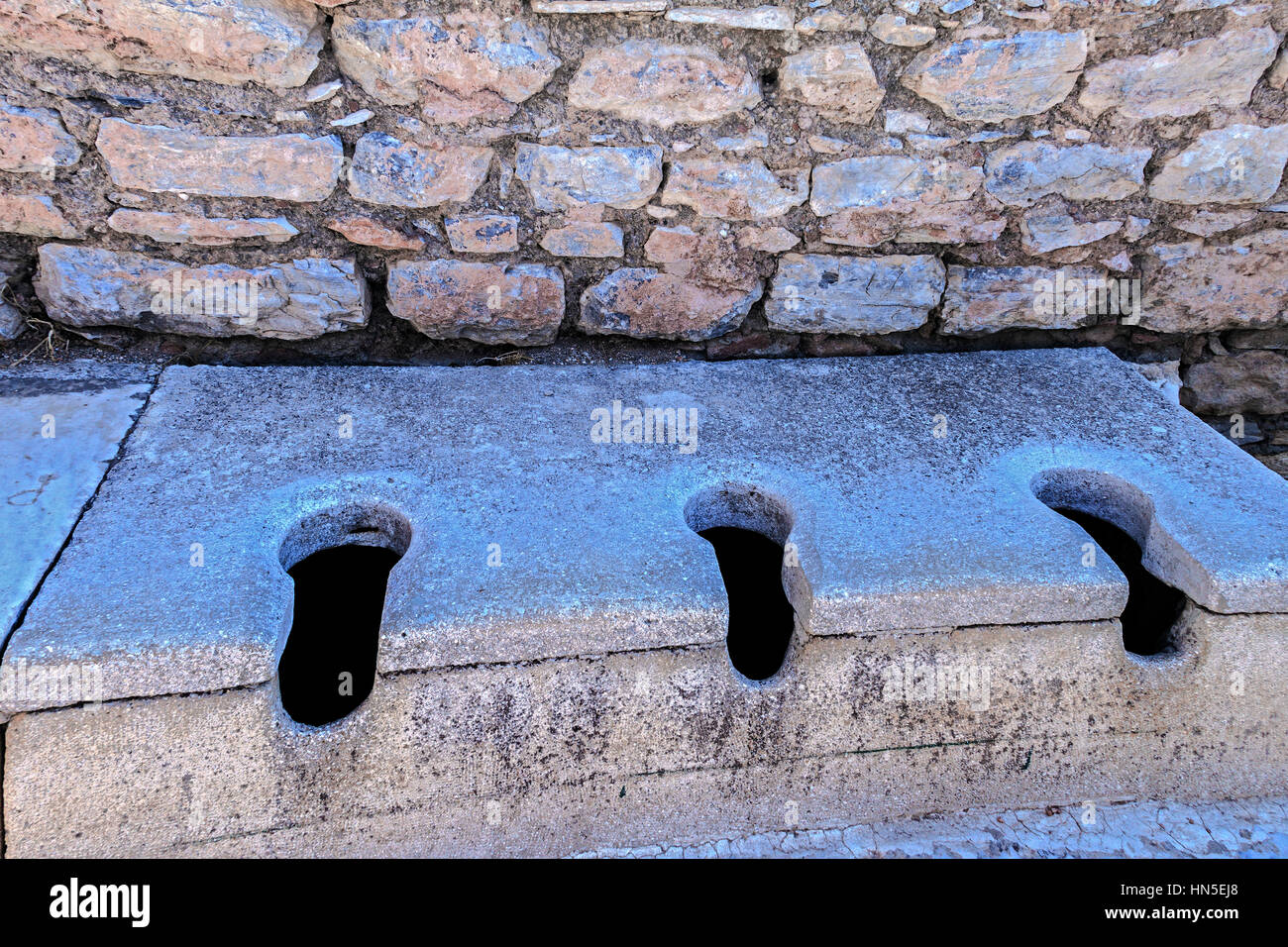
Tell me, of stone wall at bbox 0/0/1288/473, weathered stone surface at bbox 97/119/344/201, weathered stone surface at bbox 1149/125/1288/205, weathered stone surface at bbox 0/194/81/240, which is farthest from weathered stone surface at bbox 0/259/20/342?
weathered stone surface at bbox 1149/125/1288/205

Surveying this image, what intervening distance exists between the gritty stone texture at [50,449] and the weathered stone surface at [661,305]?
1.34 m

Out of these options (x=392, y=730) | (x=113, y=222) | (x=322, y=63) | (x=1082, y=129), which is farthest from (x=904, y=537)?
(x=113, y=222)

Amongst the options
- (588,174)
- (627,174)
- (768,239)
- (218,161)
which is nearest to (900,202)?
(768,239)

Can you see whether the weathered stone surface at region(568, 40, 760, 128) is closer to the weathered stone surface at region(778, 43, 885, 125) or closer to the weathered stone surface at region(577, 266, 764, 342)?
the weathered stone surface at region(778, 43, 885, 125)

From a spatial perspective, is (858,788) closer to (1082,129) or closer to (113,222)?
(1082,129)

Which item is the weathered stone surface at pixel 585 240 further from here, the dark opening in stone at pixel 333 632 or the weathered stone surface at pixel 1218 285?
the weathered stone surface at pixel 1218 285

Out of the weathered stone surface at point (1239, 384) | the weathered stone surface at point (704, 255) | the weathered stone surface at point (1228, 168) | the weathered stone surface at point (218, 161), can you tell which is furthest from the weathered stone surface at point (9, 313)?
the weathered stone surface at point (1239, 384)

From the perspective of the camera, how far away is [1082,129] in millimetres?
2482

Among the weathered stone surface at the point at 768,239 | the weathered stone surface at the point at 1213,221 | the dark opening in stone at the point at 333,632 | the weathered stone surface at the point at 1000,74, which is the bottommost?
the dark opening in stone at the point at 333,632

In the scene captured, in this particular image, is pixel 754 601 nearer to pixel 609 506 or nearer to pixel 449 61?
pixel 609 506

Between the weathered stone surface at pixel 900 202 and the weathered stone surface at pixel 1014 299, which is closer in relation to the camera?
the weathered stone surface at pixel 900 202

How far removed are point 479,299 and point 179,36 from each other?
1.00m

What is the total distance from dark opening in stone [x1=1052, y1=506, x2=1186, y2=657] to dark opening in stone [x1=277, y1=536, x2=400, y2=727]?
6.21 ft

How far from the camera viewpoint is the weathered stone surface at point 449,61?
2.21 meters
